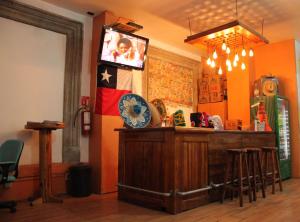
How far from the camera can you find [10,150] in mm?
3910

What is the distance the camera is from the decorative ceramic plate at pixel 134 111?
13.2 feet

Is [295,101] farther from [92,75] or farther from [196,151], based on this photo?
Result: [92,75]

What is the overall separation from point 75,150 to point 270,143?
3.86 m

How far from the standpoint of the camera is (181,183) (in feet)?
11.6

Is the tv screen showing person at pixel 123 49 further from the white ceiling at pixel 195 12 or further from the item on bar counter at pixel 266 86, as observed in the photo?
the item on bar counter at pixel 266 86

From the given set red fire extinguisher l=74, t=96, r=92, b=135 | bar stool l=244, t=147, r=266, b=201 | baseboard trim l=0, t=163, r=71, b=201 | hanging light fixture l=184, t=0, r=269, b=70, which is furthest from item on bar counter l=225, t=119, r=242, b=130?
baseboard trim l=0, t=163, r=71, b=201

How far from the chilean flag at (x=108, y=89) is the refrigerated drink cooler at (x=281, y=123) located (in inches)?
125

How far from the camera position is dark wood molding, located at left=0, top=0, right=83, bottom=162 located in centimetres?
468

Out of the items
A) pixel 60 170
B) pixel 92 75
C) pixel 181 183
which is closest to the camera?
pixel 181 183

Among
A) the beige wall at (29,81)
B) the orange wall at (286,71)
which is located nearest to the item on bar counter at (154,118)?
the beige wall at (29,81)

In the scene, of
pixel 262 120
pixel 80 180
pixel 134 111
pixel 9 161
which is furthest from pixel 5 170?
pixel 262 120

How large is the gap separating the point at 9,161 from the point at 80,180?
3.86 ft

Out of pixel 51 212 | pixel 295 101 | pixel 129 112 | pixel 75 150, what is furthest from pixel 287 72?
pixel 51 212

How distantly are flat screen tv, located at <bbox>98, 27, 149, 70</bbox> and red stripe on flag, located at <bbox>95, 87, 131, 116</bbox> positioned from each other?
1.69 ft
